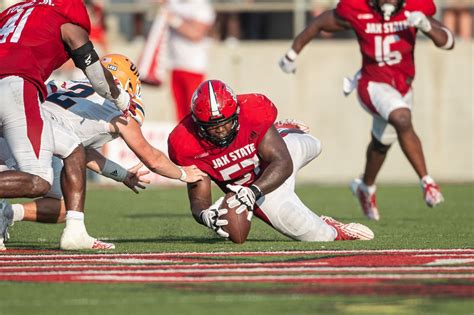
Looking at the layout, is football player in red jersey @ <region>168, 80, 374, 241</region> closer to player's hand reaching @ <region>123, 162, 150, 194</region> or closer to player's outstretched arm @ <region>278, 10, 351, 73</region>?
player's hand reaching @ <region>123, 162, 150, 194</region>

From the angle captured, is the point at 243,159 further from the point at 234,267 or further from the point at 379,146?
the point at 379,146

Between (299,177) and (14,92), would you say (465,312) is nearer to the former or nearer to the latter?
(14,92)

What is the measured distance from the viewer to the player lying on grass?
7777 millimetres

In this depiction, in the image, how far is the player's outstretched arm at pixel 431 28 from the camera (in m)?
10.2

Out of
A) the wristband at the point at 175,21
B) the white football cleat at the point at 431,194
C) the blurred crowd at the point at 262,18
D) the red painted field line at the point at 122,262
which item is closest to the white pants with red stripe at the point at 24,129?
the red painted field line at the point at 122,262

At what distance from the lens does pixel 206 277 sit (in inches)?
231

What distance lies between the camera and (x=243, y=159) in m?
7.98

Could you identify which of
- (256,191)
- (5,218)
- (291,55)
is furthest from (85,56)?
(291,55)

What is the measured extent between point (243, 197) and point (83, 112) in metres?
1.22

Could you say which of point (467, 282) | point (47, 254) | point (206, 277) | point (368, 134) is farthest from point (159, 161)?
point (368, 134)

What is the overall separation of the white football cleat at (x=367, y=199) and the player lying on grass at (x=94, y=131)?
2.99 meters

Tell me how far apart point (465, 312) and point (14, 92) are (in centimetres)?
335

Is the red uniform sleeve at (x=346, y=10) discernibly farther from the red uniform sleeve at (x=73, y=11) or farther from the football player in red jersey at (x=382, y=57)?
the red uniform sleeve at (x=73, y=11)

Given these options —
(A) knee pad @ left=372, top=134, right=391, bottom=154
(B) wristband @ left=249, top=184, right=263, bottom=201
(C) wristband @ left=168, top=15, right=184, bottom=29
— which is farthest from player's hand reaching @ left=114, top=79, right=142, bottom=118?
(C) wristband @ left=168, top=15, right=184, bottom=29
